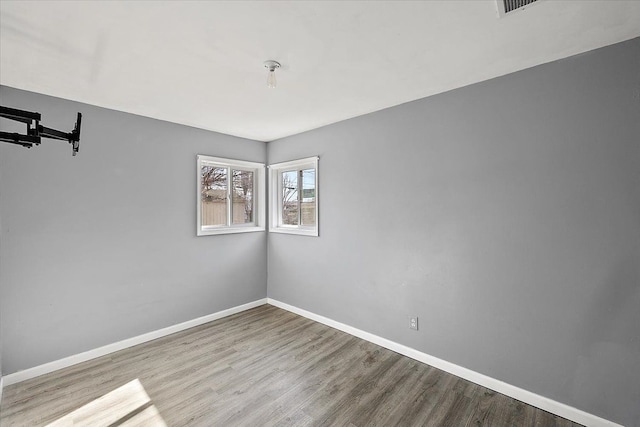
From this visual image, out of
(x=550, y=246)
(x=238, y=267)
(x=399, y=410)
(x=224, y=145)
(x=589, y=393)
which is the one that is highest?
→ (x=224, y=145)

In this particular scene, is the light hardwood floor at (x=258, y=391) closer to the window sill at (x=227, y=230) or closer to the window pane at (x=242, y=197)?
the window sill at (x=227, y=230)

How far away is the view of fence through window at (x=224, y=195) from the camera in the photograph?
3.83 m

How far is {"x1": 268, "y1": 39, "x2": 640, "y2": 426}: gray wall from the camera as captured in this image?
72.4 inches

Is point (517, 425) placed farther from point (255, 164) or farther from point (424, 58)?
point (255, 164)

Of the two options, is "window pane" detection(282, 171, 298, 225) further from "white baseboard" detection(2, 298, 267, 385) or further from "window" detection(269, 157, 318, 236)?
"white baseboard" detection(2, 298, 267, 385)

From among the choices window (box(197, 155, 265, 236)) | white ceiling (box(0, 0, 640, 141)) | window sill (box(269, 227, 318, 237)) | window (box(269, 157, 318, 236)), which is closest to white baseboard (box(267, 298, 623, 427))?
window sill (box(269, 227, 318, 237))

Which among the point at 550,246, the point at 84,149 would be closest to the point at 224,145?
the point at 84,149

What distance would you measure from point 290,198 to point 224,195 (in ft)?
3.09

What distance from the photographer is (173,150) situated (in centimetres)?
339

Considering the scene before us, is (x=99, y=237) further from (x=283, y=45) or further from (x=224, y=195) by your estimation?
(x=283, y=45)

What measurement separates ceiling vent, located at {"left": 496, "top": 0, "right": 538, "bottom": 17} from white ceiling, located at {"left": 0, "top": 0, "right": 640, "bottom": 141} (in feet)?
0.12

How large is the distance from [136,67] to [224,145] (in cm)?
181

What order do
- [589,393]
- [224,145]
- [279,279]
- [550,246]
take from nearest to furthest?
[589,393] → [550,246] → [224,145] → [279,279]

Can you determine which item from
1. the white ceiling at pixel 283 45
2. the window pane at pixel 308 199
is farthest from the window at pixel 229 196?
the white ceiling at pixel 283 45
